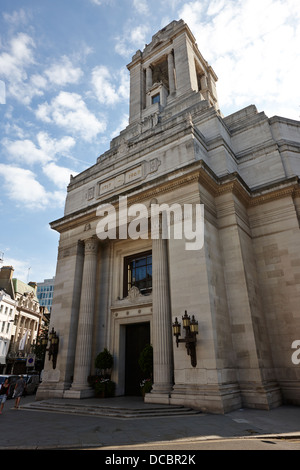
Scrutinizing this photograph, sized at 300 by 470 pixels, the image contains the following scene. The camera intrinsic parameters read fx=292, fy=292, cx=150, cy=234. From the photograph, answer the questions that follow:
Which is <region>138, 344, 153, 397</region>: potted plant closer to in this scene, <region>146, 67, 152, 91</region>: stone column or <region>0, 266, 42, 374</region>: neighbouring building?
<region>146, 67, 152, 91</region>: stone column

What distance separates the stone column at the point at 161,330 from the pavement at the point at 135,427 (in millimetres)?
1389

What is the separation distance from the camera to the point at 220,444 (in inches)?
302

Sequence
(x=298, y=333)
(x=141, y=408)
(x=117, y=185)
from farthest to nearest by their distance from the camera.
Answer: (x=117, y=185)
(x=298, y=333)
(x=141, y=408)

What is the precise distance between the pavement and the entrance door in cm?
482

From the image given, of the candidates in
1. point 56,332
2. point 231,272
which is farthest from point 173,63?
point 56,332

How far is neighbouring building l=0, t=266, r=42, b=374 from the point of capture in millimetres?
50750

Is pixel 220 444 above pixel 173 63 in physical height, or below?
below

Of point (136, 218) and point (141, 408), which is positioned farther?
point (136, 218)

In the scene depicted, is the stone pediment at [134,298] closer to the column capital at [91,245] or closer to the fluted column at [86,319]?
the fluted column at [86,319]

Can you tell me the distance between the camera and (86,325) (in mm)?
18547

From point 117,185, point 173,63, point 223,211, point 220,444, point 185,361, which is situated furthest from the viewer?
point 173,63

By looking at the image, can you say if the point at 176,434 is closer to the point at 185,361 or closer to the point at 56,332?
the point at 185,361

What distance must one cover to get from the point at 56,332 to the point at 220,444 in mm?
14292

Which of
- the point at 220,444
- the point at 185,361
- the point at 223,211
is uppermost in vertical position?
the point at 223,211
